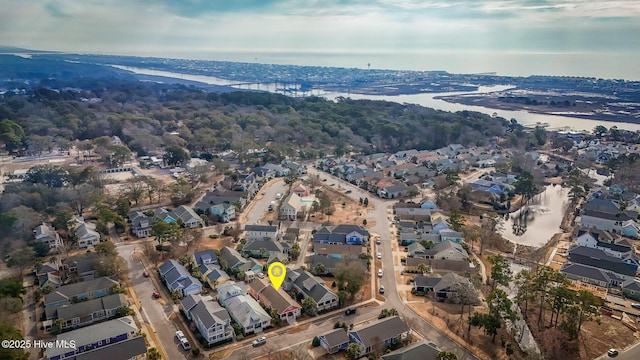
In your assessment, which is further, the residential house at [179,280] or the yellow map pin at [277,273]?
the yellow map pin at [277,273]

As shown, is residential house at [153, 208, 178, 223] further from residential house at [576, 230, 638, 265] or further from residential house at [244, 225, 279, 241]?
residential house at [576, 230, 638, 265]

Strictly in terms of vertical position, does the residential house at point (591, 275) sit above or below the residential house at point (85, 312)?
above

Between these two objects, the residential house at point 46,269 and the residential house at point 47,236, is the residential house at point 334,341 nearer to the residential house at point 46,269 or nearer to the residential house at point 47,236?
the residential house at point 46,269

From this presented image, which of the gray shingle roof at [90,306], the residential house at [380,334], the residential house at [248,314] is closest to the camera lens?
the residential house at [380,334]

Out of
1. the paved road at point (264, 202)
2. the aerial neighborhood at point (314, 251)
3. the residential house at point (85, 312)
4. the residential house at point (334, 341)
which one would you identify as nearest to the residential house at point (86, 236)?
the aerial neighborhood at point (314, 251)

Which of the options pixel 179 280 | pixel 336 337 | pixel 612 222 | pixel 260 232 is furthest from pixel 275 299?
pixel 612 222

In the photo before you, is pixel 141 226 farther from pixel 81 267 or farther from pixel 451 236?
pixel 451 236

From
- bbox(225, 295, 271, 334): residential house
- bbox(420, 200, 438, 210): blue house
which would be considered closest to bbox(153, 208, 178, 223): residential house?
bbox(225, 295, 271, 334): residential house
